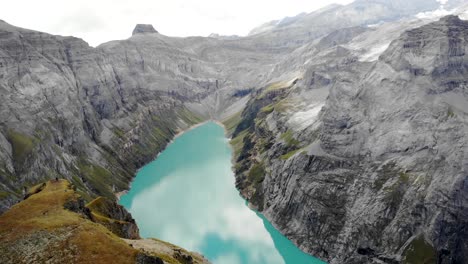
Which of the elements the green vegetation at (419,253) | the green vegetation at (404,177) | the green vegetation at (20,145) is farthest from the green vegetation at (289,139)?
the green vegetation at (20,145)

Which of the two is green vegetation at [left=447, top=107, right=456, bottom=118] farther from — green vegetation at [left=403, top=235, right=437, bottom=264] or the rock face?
the rock face

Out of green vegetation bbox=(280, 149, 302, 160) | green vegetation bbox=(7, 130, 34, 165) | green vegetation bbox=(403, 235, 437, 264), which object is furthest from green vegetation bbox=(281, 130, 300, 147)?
green vegetation bbox=(7, 130, 34, 165)

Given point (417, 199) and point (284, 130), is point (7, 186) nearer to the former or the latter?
point (284, 130)

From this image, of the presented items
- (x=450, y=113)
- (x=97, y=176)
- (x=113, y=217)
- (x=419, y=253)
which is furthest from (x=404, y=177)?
(x=97, y=176)

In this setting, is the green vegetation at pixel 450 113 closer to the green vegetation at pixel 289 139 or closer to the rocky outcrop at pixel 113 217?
the green vegetation at pixel 289 139

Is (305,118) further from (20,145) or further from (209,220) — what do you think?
(20,145)

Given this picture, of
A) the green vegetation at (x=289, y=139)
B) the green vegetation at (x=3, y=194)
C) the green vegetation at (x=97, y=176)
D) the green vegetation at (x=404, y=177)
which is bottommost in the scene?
the green vegetation at (x=404, y=177)

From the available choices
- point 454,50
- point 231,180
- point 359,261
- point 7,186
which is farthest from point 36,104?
point 454,50
